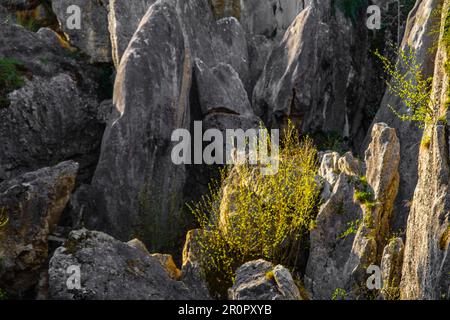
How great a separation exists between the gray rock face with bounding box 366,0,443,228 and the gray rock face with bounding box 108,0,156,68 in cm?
1003

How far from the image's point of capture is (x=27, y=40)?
25203 mm

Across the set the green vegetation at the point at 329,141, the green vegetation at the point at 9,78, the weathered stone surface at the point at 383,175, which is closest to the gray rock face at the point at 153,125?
the green vegetation at the point at 329,141

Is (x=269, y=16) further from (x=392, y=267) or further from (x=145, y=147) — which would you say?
(x=392, y=267)

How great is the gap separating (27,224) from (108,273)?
3539mm

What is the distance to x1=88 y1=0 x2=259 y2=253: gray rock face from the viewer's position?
21031mm

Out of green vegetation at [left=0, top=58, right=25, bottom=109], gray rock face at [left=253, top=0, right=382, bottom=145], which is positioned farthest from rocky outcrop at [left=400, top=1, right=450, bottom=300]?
green vegetation at [left=0, top=58, right=25, bottom=109]

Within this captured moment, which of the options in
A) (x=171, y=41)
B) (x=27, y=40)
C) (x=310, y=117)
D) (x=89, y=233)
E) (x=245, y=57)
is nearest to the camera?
(x=89, y=233)

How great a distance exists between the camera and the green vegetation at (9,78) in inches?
898

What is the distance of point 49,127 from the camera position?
23.6 meters

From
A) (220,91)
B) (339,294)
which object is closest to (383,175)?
Result: (339,294)

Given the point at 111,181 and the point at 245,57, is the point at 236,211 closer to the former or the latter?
the point at 111,181
